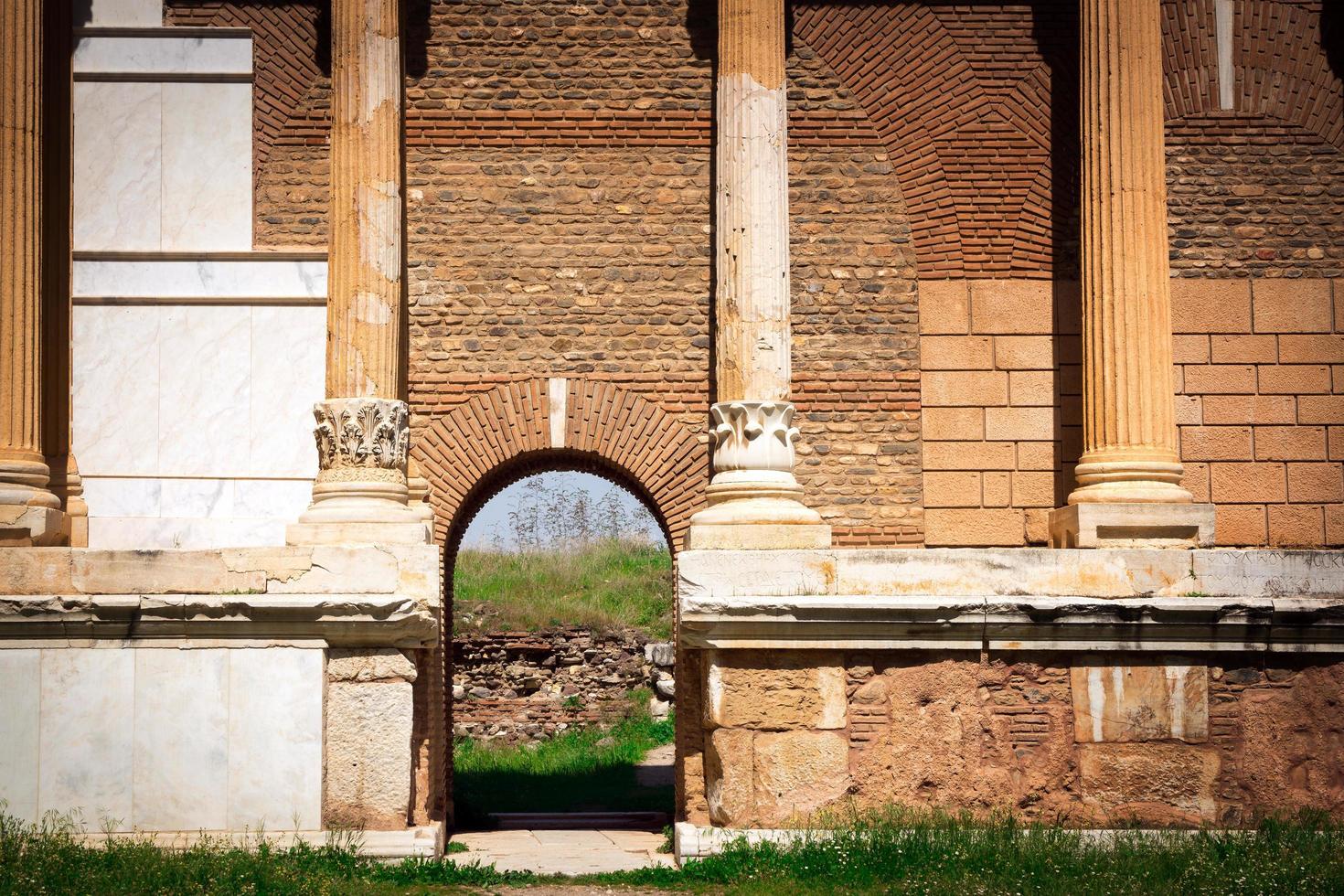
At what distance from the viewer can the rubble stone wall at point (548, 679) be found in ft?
60.1

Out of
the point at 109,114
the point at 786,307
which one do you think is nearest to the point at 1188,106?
the point at 786,307

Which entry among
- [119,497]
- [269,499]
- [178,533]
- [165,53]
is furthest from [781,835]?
[165,53]

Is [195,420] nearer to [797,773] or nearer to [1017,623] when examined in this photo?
[797,773]

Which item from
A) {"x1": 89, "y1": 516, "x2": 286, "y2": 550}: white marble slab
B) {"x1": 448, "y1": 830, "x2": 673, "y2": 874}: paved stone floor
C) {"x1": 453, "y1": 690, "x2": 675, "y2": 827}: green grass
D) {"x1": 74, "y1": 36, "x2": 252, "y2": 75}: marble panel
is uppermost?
{"x1": 74, "y1": 36, "x2": 252, "y2": 75}: marble panel

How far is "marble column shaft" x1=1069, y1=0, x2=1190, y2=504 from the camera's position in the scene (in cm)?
1005

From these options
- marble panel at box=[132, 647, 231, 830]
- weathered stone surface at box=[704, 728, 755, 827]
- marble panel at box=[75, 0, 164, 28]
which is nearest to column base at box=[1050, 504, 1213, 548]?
weathered stone surface at box=[704, 728, 755, 827]

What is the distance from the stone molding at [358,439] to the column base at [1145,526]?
4.65 meters

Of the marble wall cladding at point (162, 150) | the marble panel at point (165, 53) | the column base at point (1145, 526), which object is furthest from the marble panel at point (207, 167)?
the column base at point (1145, 526)

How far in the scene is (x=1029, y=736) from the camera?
8922 millimetres

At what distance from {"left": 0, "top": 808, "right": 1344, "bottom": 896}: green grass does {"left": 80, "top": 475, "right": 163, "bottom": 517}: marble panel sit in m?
3.05

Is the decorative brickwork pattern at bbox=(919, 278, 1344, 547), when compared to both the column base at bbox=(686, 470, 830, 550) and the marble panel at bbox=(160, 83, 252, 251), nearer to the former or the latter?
the column base at bbox=(686, 470, 830, 550)

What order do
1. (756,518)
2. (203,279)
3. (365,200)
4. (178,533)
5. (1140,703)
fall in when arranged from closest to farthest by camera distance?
1. (1140,703)
2. (756,518)
3. (365,200)
4. (178,533)
5. (203,279)

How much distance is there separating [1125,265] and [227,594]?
641cm

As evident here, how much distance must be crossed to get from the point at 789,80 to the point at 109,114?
541 cm
